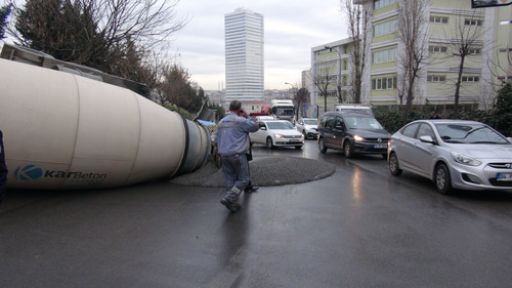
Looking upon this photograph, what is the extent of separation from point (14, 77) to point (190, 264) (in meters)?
4.30

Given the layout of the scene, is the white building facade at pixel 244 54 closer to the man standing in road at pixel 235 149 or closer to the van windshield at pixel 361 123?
the van windshield at pixel 361 123

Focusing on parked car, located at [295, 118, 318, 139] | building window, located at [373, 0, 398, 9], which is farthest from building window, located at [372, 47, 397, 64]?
parked car, located at [295, 118, 318, 139]

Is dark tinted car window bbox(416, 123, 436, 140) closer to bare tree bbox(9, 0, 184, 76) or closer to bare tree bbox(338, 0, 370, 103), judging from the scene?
bare tree bbox(9, 0, 184, 76)

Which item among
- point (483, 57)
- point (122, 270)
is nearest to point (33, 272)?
point (122, 270)

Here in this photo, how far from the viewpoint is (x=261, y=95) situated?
121875mm

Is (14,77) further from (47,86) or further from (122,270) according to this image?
(122,270)

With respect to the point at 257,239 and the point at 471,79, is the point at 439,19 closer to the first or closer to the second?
the point at 471,79

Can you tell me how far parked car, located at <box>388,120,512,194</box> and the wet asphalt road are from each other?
0.39 meters

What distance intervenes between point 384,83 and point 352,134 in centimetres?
3638

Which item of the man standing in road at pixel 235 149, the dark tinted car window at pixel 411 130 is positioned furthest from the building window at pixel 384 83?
the man standing in road at pixel 235 149

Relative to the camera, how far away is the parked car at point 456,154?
24.6ft

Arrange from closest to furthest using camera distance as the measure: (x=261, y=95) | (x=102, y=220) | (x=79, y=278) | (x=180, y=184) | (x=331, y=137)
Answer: (x=79, y=278) → (x=102, y=220) → (x=180, y=184) → (x=331, y=137) → (x=261, y=95)

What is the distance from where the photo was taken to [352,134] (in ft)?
50.8

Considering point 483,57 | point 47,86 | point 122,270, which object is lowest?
point 122,270
